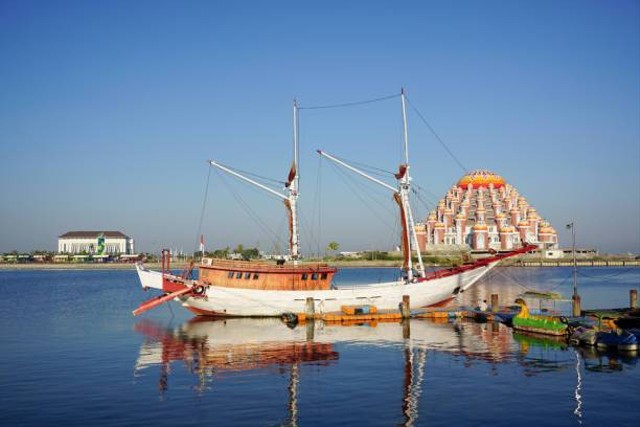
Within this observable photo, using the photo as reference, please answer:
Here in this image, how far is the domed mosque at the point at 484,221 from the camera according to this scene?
177375 millimetres

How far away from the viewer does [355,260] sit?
198000mm

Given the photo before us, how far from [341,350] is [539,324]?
13.4m

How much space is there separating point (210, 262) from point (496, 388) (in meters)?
30.0

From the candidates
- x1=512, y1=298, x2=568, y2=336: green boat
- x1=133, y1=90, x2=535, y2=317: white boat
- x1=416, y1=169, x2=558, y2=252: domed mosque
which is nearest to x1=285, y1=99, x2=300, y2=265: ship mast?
x1=133, y1=90, x2=535, y2=317: white boat

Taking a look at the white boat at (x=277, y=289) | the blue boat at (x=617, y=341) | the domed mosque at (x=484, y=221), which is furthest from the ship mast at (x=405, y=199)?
the domed mosque at (x=484, y=221)

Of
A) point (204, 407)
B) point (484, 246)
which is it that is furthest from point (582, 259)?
point (204, 407)

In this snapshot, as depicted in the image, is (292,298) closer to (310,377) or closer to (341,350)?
(341,350)

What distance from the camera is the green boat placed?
38.2 m

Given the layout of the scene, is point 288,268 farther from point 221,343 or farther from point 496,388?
point 496,388

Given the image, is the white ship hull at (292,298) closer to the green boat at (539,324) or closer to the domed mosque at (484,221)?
the green boat at (539,324)

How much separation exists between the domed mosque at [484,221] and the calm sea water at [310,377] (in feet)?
452

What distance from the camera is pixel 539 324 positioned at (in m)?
39.3

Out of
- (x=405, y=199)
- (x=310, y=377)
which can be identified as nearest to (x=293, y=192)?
(x=405, y=199)

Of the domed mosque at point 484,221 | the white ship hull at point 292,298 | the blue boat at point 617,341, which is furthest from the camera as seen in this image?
the domed mosque at point 484,221
